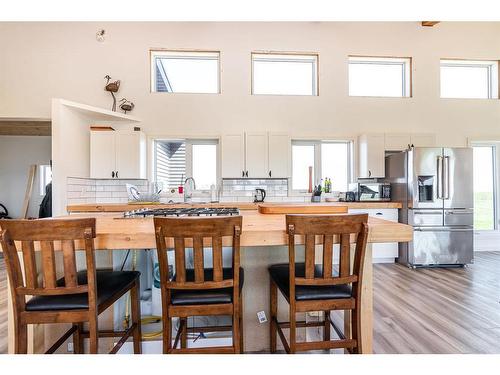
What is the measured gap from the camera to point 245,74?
4383mm

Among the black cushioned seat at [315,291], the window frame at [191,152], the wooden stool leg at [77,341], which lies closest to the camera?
the black cushioned seat at [315,291]

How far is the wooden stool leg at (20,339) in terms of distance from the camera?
113cm

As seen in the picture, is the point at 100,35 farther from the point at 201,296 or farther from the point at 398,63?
the point at 398,63

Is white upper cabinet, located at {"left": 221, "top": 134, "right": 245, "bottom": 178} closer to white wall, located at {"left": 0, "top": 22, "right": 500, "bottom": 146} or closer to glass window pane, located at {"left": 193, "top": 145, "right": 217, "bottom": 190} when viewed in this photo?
white wall, located at {"left": 0, "top": 22, "right": 500, "bottom": 146}

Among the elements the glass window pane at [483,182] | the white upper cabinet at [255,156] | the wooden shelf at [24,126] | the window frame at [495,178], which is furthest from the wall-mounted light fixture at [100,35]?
the glass window pane at [483,182]

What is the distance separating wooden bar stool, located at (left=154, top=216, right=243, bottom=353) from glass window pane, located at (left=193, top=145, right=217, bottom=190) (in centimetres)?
331

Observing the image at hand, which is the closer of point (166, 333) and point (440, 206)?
point (166, 333)

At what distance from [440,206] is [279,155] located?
8.21 ft

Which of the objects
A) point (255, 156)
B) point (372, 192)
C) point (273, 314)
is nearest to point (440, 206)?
point (372, 192)

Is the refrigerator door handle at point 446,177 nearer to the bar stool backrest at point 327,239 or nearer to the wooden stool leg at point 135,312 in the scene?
the bar stool backrest at point 327,239

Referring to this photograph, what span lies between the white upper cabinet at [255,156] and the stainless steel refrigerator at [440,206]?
217 cm

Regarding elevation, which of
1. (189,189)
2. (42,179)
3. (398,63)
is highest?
(398,63)

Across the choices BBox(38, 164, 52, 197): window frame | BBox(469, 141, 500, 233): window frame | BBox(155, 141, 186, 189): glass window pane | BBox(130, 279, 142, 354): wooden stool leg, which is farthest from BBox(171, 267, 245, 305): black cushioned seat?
BBox(38, 164, 52, 197): window frame
